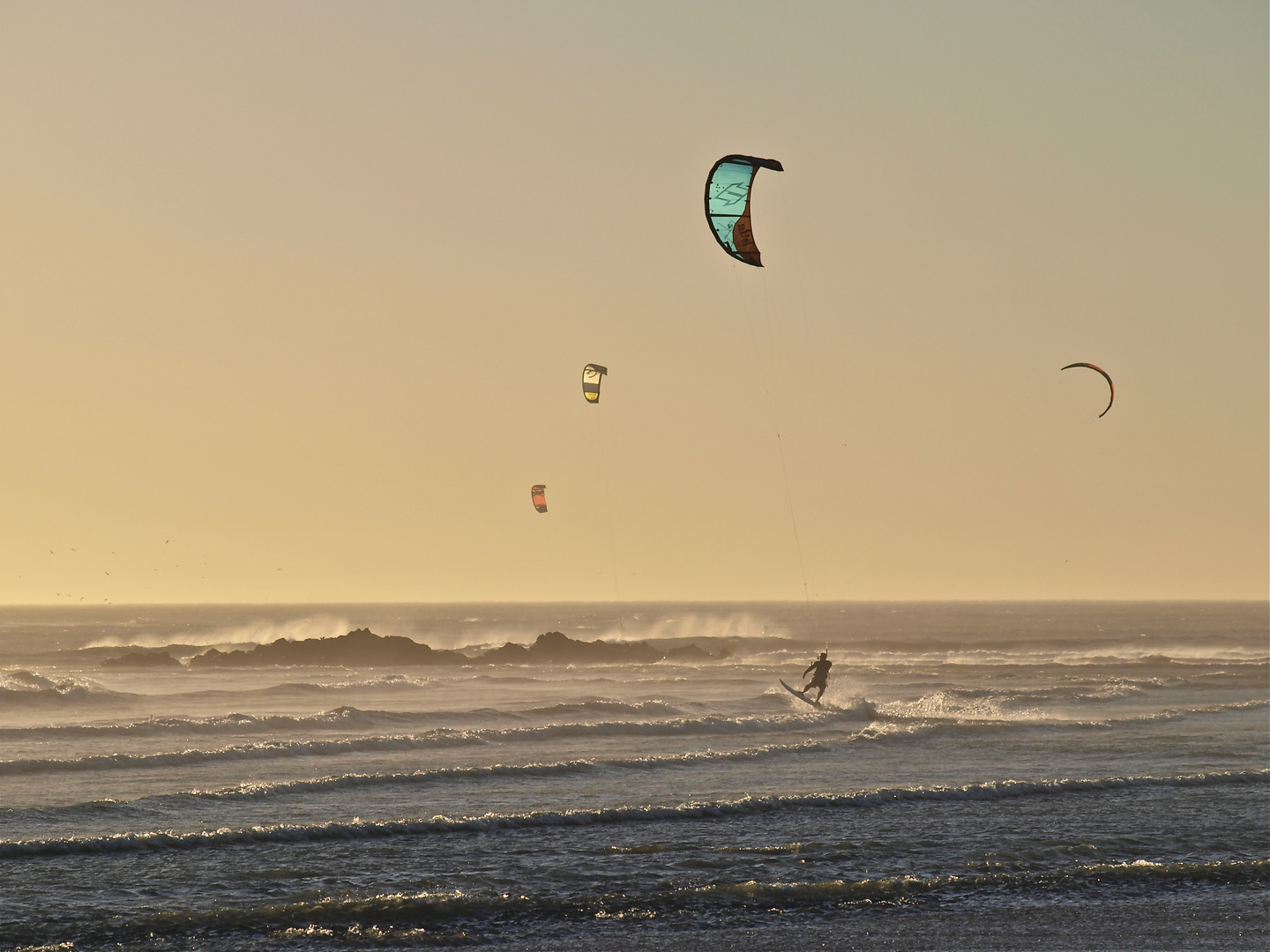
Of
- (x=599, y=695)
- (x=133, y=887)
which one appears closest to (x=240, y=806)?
(x=133, y=887)

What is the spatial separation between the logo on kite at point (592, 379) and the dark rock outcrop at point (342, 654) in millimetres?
22746

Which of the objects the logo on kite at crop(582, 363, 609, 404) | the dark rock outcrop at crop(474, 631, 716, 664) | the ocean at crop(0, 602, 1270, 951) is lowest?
the dark rock outcrop at crop(474, 631, 716, 664)

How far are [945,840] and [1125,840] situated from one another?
2.14 metres

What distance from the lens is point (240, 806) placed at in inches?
548

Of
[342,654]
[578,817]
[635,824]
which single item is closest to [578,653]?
[342,654]

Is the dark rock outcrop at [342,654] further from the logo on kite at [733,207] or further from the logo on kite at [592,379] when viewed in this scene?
the logo on kite at [733,207]

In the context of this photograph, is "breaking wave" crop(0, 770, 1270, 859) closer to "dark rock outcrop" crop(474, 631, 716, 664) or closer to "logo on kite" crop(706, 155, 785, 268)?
"logo on kite" crop(706, 155, 785, 268)

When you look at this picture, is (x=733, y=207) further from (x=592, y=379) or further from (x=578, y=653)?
(x=578, y=653)

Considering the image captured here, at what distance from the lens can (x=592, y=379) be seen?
103 feet

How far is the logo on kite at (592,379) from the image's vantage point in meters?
30.7

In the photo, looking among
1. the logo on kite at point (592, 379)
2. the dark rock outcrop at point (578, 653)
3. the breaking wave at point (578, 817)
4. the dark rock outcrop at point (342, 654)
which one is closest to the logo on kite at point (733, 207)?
the breaking wave at point (578, 817)

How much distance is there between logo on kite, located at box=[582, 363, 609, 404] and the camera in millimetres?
30734

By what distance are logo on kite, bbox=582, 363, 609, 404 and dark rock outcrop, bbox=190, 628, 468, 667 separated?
22746 millimetres

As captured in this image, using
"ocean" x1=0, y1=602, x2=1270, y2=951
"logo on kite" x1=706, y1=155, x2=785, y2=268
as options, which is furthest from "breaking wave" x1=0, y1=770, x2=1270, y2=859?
"logo on kite" x1=706, y1=155, x2=785, y2=268
